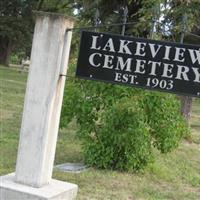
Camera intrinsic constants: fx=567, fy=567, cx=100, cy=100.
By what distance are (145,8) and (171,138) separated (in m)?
3.87

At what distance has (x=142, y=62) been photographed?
502 centimetres

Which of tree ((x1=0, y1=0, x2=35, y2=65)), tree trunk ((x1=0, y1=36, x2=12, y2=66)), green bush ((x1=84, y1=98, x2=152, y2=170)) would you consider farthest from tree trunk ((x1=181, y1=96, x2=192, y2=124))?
tree trunk ((x1=0, y1=36, x2=12, y2=66))

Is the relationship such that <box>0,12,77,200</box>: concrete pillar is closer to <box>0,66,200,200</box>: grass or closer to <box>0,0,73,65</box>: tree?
<box>0,66,200,200</box>: grass

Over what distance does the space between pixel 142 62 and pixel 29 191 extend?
153 centimetres

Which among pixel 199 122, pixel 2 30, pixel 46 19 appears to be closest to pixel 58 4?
pixel 199 122

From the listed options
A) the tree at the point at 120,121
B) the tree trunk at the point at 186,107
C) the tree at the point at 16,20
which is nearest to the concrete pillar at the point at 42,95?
the tree at the point at 120,121

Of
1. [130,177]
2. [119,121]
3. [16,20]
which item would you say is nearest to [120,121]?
[119,121]

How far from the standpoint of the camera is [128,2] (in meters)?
12.3

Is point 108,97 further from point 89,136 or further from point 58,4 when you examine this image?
point 58,4

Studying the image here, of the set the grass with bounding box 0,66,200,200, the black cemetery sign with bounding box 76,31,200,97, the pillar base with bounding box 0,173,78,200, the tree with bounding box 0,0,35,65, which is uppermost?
the tree with bounding box 0,0,35,65

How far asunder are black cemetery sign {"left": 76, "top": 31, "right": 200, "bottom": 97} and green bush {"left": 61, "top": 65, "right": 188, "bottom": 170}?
8.45 ft

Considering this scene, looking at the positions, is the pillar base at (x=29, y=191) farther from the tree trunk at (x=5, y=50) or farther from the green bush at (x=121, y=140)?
the tree trunk at (x=5, y=50)

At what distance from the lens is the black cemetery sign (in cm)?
497

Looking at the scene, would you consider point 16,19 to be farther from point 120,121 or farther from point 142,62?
point 142,62
